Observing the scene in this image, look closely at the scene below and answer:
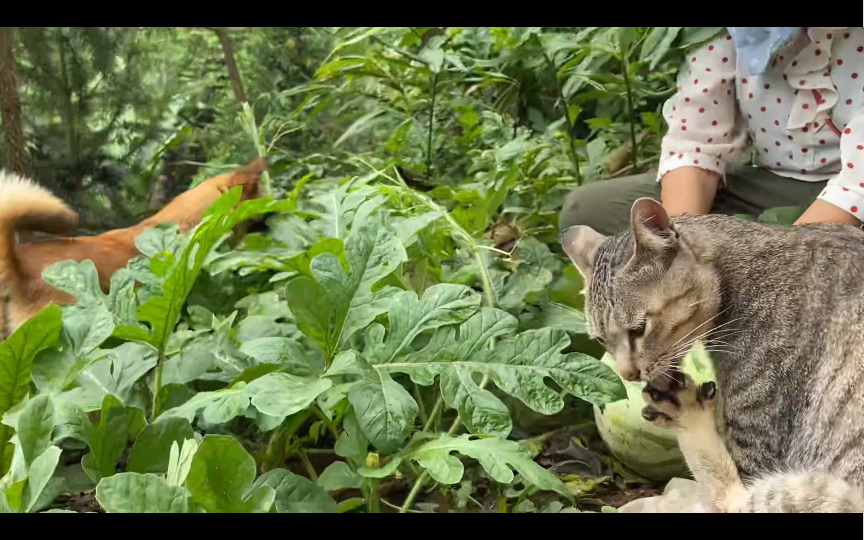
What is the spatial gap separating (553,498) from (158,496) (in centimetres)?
59

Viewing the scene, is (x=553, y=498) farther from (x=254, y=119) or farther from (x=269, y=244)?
(x=254, y=119)

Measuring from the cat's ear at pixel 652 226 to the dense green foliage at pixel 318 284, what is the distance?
18 centimetres

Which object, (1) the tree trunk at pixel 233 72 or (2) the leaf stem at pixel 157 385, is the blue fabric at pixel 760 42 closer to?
(2) the leaf stem at pixel 157 385

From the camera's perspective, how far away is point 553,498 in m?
1.12

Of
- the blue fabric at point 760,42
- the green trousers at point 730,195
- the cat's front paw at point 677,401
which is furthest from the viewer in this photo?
the green trousers at point 730,195

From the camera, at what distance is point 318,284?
103 centimetres

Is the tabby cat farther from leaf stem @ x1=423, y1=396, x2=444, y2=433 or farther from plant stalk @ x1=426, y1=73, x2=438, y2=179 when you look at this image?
plant stalk @ x1=426, y1=73, x2=438, y2=179

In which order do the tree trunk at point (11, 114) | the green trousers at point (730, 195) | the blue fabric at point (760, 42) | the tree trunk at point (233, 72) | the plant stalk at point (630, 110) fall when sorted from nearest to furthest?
the blue fabric at point (760, 42)
the green trousers at point (730, 195)
the tree trunk at point (11, 114)
the plant stalk at point (630, 110)
the tree trunk at point (233, 72)

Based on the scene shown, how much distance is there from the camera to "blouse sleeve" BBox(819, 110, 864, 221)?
1.26m

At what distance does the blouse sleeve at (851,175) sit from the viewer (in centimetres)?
126

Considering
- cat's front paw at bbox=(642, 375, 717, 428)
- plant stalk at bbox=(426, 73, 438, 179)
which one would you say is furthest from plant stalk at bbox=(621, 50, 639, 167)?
cat's front paw at bbox=(642, 375, 717, 428)

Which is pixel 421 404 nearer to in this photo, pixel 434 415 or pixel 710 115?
pixel 434 415

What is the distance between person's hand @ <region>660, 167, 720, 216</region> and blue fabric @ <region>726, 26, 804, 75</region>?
21 cm

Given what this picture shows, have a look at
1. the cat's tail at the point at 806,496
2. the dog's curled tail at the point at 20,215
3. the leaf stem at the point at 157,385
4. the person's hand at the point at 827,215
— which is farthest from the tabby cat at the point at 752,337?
the dog's curled tail at the point at 20,215
